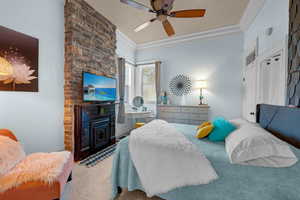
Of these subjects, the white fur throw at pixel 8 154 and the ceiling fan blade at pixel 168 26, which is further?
the ceiling fan blade at pixel 168 26

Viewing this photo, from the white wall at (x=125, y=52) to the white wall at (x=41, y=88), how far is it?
155 cm

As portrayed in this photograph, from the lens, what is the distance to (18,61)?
175 cm

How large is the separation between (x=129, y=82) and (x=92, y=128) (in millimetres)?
2251

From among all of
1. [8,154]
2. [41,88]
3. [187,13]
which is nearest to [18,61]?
[41,88]

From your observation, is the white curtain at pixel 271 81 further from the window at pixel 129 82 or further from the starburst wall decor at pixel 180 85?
the window at pixel 129 82

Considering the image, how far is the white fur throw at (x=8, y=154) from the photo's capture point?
3.74ft

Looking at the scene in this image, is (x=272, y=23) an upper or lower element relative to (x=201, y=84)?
A: upper

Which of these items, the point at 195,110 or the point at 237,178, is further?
the point at 195,110

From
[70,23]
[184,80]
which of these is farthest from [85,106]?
[184,80]

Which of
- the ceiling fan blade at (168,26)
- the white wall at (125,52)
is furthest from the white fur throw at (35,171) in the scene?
the ceiling fan blade at (168,26)

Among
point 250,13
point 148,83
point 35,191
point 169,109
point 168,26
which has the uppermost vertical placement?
point 250,13

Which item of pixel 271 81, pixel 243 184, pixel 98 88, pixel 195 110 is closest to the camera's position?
pixel 243 184

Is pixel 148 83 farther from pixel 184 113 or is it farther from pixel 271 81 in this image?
pixel 271 81

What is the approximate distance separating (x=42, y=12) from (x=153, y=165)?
2.80 meters
